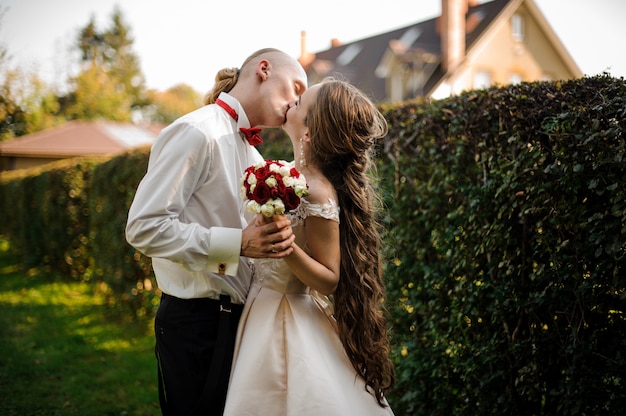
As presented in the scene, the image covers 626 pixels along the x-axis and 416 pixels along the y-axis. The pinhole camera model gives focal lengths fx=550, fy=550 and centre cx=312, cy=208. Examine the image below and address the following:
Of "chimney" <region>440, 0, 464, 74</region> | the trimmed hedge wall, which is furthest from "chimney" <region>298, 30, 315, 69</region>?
the trimmed hedge wall

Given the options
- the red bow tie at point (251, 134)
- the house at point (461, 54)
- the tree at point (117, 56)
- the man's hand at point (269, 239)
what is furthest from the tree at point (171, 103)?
the man's hand at point (269, 239)


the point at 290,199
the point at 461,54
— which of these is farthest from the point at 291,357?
the point at 461,54

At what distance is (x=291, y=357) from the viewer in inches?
99.2

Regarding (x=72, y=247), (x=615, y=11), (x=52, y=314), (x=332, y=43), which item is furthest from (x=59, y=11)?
(x=615, y=11)

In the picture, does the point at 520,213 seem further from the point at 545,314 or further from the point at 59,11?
the point at 59,11

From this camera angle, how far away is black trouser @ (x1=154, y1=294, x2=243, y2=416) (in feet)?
8.79

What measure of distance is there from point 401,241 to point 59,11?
104 feet

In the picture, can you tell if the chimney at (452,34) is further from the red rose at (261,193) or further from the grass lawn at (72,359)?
the red rose at (261,193)

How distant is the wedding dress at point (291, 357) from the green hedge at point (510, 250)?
131 cm

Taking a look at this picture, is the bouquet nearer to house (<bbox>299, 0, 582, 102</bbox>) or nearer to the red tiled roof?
house (<bbox>299, 0, 582, 102</bbox>)

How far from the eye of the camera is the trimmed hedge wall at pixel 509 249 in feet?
9.93

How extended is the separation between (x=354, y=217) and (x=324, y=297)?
1.55 feet

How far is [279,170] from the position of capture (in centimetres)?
233

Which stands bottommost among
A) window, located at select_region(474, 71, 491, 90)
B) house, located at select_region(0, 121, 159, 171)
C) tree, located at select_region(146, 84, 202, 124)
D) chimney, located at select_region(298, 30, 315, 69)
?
window, located at select_region(474, 71, 491, 90)
